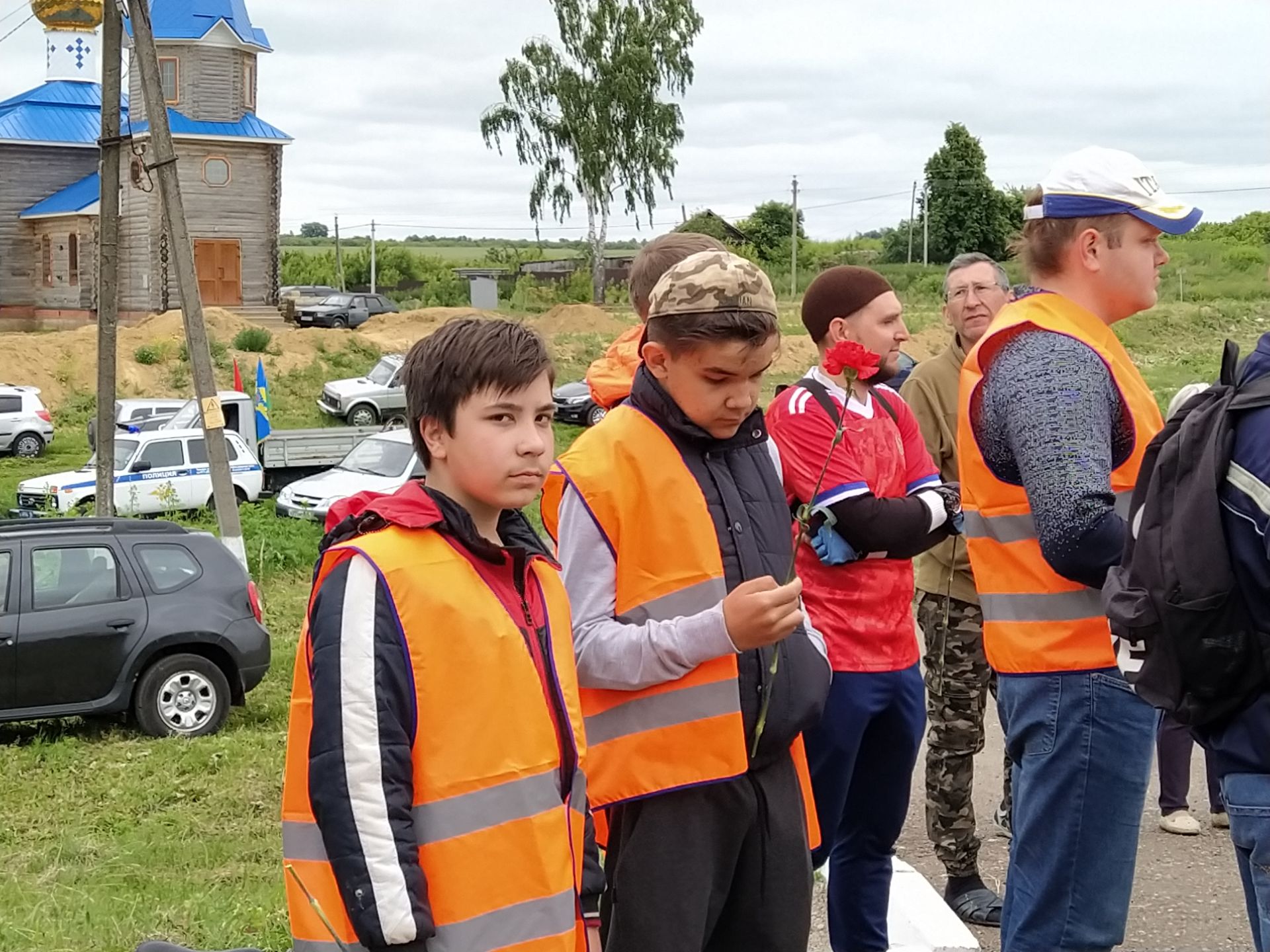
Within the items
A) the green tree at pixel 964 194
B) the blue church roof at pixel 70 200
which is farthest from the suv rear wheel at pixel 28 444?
the green tree at pixel 964 194

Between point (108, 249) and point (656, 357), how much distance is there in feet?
42.7

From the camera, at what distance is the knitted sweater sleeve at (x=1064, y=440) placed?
2934 mm

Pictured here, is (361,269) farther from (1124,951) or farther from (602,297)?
(1124,951)

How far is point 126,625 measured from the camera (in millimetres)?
10578

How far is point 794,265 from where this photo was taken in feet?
180

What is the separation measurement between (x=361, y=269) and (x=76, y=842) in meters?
73.2

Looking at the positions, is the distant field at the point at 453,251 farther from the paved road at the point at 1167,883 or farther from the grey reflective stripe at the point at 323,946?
the grey reflective stripe at the point at 323,946

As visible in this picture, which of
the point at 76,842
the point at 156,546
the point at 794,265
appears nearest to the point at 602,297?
the point at 794,265

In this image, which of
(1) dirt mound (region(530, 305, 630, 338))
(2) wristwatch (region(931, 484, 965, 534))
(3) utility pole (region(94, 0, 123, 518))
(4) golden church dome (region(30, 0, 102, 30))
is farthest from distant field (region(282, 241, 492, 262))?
(2) wristwatch (region(931, 484, 965, 534))

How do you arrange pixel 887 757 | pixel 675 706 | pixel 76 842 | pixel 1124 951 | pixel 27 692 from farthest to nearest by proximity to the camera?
pixel 27 692, pixel 76 842, pixel 1124 951, pixel 887 757, pixel 675 706

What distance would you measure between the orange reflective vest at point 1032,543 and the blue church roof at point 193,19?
136 ft

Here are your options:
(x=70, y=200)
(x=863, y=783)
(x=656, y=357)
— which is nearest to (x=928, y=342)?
(x=70, y=200)

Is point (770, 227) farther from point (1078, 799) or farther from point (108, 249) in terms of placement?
point (1078, 799)

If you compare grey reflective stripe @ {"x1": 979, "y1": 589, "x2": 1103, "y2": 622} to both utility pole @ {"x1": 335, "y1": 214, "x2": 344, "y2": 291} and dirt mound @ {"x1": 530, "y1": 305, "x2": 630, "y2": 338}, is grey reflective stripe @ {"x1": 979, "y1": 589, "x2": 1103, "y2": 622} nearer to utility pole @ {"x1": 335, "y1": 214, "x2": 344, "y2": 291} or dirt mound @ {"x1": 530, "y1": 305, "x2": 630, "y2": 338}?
dirt mound @ {"x1": 530, "y1": 305, "x2": 630, "y2": 338}
